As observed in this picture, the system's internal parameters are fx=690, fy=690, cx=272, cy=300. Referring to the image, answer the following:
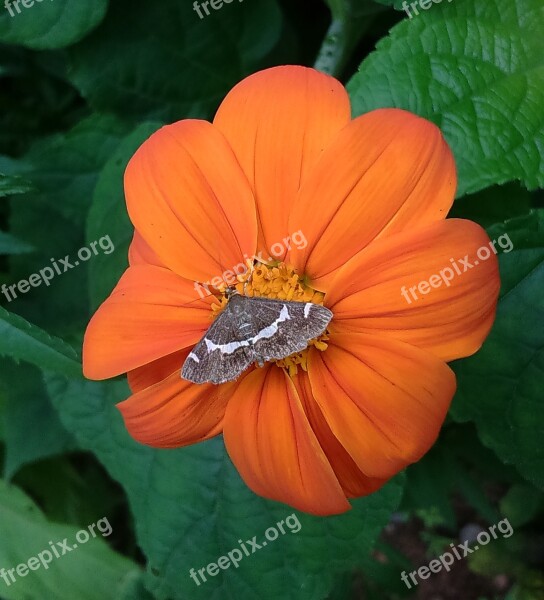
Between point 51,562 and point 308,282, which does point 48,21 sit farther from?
point 51,562

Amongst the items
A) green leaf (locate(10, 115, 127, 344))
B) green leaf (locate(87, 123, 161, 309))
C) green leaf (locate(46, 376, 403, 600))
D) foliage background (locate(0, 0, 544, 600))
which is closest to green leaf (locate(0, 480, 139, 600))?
foliage background (locate(0, 0, 544, 600))

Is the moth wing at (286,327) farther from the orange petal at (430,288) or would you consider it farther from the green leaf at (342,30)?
the green leaf at (342,30)

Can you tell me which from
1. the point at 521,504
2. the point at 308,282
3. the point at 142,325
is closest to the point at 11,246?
the point at 142,325

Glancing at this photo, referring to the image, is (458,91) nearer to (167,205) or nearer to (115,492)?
(167,205)

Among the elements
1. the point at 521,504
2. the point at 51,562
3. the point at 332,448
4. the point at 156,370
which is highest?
the point at 156,370

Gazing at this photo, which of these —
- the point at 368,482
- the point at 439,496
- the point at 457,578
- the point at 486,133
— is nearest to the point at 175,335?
the point at 368,482

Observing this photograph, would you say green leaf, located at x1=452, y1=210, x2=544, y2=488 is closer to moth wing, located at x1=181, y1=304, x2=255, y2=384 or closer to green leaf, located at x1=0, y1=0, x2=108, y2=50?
moth wing, located at x1=181, y1=304, x2=255, y2=384
